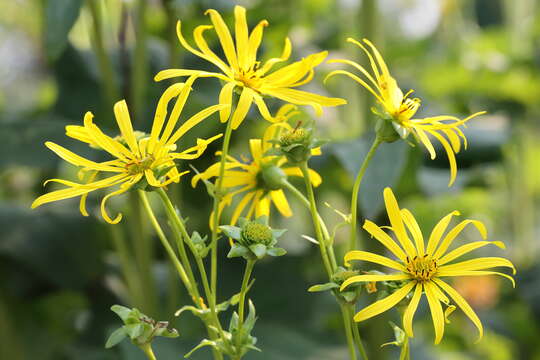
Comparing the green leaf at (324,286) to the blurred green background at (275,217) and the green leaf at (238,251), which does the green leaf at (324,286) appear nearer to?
the green leaf at (238,251)

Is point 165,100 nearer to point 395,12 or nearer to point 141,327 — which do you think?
point 141,327

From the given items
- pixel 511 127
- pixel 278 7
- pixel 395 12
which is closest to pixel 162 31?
pixel 278 7

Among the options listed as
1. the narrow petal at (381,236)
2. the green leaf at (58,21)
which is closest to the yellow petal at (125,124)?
the narrow petal at (381,236)

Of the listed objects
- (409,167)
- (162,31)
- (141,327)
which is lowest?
(141,327)

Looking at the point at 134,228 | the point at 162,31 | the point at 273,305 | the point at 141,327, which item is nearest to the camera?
the point at 141,327

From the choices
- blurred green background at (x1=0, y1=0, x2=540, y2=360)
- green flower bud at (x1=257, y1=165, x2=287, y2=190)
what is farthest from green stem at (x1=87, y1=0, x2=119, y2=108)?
green flower bud at (x1=257, y1=165, x2=287, y2=190)

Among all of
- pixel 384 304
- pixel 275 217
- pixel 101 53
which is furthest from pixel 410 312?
pixel 275 217
